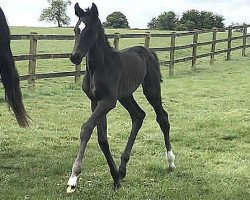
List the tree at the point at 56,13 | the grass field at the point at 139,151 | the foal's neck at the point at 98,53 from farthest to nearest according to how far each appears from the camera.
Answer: the tree at the point at 56,13 < the grass field at the point at 139,151 < the foal's neck at the point at 98,53

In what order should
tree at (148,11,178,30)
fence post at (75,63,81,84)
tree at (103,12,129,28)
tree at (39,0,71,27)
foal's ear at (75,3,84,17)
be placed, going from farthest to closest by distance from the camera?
tree at (39,0,71,27) → tree at (103,12,129,28) → tree at (148,11,178,30) → fence post at (75,63,81,84) → foal's ear at (75,3,84,17)

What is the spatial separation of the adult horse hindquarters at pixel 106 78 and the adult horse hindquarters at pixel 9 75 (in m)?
1.04

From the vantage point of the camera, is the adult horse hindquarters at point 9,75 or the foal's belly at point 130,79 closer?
the foal's belly at point 130,79

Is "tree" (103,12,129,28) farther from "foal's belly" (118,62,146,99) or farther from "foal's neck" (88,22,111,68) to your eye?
"foal's neck" (88,22,111,68)

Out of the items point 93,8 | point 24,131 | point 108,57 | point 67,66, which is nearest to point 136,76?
point 108,57

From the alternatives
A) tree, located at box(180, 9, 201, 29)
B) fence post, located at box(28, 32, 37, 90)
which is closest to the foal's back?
fence post, located at box(28, 32, 37, 90)

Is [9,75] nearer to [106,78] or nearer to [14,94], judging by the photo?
[14,94]

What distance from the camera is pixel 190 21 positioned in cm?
5697

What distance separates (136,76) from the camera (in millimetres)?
5254

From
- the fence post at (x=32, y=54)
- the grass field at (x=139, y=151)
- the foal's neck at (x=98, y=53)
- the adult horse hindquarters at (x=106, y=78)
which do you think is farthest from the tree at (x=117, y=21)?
the foal's neck at (x=98, y=53)

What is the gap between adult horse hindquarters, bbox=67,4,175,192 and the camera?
4.36m

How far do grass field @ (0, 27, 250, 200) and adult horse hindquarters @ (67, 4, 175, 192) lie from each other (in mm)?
328

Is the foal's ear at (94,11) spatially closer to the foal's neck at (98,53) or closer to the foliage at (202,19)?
the foal's neck at (98,53)

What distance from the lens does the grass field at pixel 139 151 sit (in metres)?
4.84
